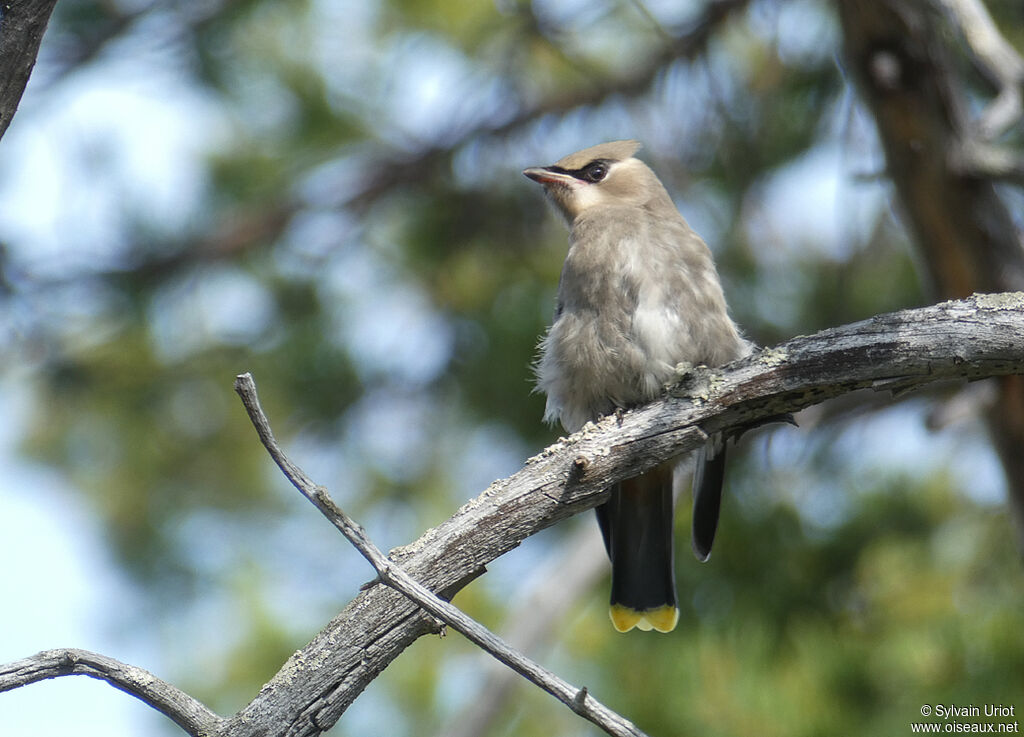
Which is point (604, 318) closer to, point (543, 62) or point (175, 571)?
point (543, 62)

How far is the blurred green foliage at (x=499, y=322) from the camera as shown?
14.8 feet

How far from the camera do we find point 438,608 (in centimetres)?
231

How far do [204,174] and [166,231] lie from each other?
1139 mm

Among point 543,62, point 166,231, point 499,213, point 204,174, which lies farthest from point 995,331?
point 204,174

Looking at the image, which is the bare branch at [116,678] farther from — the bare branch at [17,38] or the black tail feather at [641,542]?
the black tail feather at [641,542]

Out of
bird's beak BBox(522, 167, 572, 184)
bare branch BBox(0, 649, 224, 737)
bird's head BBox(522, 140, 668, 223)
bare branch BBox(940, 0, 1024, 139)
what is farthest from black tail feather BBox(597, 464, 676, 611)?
bare branch BBox(0, 649, 224, 737)

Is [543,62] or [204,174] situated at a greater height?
[543,62]

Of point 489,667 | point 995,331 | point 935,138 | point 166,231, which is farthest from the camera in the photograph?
point 166,231

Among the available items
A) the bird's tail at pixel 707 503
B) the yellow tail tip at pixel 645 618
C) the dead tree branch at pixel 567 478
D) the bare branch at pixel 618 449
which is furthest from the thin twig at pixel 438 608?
the yellow tail tip at pixel 645 618

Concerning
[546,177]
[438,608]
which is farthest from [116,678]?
[546,177]

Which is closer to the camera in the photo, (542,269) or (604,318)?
(604,318)

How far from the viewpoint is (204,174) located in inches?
266

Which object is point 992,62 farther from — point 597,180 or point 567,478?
point 567,478

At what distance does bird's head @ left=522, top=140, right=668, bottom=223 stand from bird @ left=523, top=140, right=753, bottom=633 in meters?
0.25
